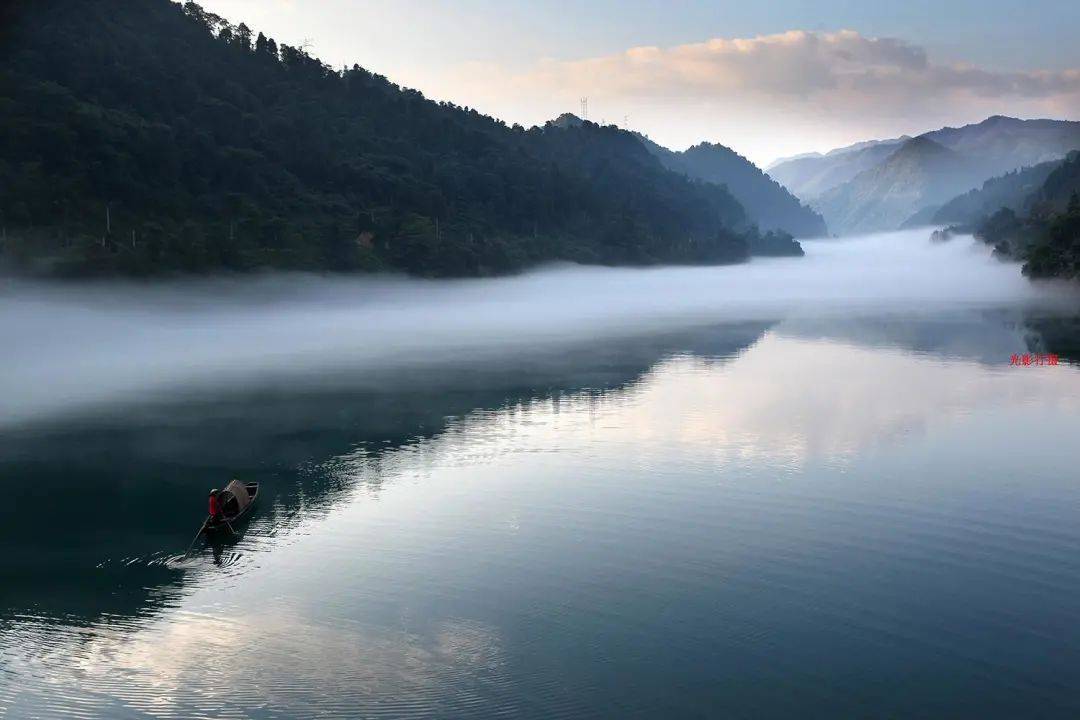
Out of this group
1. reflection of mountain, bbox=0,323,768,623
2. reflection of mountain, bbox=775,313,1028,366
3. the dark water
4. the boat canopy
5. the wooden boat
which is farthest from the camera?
reflection of mountain, bbox=775,313,1028,366

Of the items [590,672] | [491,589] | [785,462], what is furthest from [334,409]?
[590,672]

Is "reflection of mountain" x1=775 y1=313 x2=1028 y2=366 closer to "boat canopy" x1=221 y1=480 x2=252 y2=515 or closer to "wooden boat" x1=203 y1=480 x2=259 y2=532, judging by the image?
"wooden boat" x1=203 y1=480 x2=259 y2=532

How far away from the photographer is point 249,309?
17338 centimetres

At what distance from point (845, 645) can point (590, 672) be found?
723 cm

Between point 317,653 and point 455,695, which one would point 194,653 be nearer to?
point 317,653

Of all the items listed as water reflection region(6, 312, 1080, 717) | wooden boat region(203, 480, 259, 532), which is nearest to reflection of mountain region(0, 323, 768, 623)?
water reflection region(6, 312, 1080, 717)

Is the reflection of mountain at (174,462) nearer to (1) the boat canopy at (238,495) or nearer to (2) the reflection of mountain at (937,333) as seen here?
(1) the boat canopy at (238,495)

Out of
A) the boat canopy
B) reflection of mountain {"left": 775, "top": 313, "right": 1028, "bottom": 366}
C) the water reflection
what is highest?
reflection of mountain {"left": 775, "top": 313, "right": 1028, "bottom": 366}

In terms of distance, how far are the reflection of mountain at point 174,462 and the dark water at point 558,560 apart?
0.77 ft

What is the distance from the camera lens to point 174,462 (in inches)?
1989

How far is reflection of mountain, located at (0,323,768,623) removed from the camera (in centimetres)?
3192

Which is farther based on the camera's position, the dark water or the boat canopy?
the boat canopy

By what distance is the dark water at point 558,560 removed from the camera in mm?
→ 22719

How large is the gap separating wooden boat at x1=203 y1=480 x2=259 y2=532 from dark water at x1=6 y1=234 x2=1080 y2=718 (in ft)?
Result: 3.38
